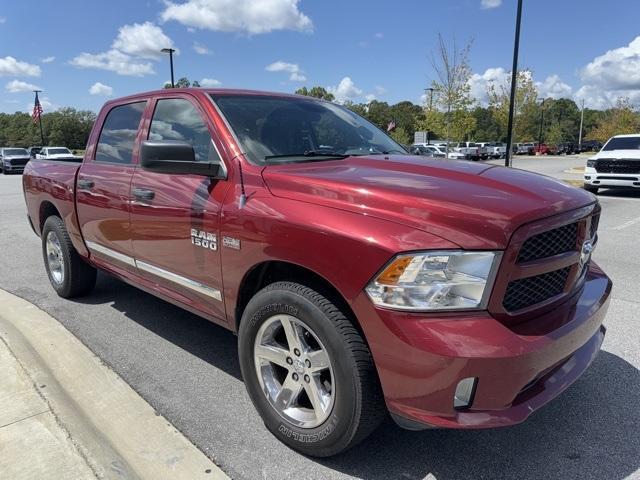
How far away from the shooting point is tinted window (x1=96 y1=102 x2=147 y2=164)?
4.06 m

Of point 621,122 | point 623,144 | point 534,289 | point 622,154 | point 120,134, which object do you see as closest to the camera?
point 534,289

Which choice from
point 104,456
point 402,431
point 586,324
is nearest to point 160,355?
point 104,456

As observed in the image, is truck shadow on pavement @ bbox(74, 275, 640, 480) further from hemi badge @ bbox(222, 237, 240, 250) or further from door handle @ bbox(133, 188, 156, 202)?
door handle @ bbox(133, 188, 156, 202)

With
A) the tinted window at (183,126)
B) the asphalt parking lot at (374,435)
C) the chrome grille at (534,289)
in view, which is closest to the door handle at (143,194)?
the tinted window at (183,126)

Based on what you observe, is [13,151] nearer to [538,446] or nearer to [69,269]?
[69,269]

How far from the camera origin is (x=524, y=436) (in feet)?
9.15

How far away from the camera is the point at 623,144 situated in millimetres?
15305

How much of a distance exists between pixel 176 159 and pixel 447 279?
1701mm

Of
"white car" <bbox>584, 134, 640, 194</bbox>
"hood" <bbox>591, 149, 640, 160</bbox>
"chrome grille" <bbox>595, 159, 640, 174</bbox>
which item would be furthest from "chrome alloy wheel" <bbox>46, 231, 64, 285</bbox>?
"hood" <bbox>591, 149, 640, 160</bbox>

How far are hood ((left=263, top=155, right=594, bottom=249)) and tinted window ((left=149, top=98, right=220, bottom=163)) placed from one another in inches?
24.0

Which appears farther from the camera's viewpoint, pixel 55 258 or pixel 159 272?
pixel 55 258

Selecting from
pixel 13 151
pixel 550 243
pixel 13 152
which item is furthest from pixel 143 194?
pixel 13 151

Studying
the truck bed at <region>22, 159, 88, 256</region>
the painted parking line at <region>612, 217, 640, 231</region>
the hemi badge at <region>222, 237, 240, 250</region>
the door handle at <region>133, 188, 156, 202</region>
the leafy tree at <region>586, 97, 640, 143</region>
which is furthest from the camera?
the leafy tree at <region>586, 97, 640, 143</region>

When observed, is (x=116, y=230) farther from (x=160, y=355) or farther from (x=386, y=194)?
(x=386, y=194)
